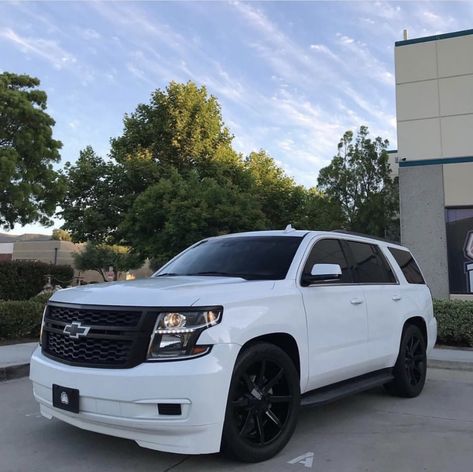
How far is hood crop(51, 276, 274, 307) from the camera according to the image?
400 cm

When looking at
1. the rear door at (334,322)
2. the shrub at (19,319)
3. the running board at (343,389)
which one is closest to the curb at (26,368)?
the shrub at (19,319)

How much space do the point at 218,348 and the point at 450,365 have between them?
5.96 m

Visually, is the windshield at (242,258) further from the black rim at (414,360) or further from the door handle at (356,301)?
the black rim at (414,360)

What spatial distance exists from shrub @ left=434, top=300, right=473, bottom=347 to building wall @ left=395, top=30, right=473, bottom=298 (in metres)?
2.62

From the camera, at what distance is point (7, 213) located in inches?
775

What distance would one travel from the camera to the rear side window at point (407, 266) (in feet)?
22.6

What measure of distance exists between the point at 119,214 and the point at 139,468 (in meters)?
21.9

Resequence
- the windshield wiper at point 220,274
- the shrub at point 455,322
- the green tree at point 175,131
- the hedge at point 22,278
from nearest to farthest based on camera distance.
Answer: the windshield wiper at point 220,274
the shrub at point 455,322
the hedge at point 22,278
the green tree at point 175,131

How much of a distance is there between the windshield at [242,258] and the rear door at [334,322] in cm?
26

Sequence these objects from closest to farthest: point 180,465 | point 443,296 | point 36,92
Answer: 1. point 180,465
2. point 443,296
3. point 36,92

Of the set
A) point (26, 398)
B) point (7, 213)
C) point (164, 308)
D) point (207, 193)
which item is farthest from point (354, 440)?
point (7, 213)

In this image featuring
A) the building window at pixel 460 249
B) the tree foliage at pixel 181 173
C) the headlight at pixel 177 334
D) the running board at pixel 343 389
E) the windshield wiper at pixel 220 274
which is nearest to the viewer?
the headlight at pixel 177 334

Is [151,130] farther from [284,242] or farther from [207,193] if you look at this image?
[284,242]

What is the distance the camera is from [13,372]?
7.82m
